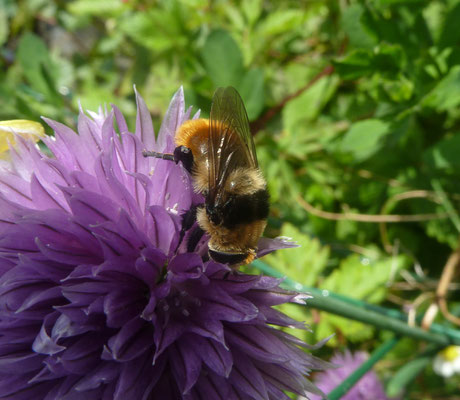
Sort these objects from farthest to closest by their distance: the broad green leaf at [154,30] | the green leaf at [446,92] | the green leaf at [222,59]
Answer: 1. the broad green leaf at [154,30]
2. the green leaf at [222,59]
3. the green leaf at [446,92]

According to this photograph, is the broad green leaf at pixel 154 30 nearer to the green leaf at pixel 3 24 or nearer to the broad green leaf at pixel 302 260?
the broad green leaf at pixel 302 260

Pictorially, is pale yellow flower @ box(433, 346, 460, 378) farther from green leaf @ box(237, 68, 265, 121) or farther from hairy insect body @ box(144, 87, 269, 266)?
hairy insect body @ box(144, 87, 269, 266)

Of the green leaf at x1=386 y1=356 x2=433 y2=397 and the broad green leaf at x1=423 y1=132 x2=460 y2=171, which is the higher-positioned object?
the broad green leaf at x1=423 y1=132 x2=460 y2=171

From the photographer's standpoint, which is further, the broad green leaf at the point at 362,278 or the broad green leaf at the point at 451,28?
the broad green leaf at the point at 362,278

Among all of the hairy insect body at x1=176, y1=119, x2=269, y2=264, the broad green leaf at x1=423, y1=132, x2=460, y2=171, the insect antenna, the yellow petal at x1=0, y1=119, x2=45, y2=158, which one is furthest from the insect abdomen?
the broad green leaf at x1=423, y1=132, x2=460, y2=171

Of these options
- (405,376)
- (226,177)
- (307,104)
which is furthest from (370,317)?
(307,104)

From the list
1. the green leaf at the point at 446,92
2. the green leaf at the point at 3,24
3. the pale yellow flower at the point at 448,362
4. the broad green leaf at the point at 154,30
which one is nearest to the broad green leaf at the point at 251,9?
the broad green leaf at the point at 154,30
